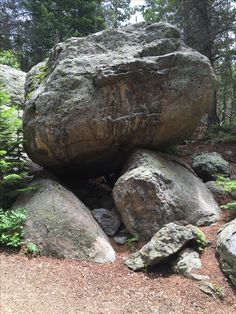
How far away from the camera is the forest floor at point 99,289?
5.69 m

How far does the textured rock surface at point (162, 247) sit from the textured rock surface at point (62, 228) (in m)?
0.69

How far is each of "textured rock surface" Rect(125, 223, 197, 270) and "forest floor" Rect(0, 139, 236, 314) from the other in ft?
0.76

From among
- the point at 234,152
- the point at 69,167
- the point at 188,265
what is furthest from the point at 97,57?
the point at 234,152

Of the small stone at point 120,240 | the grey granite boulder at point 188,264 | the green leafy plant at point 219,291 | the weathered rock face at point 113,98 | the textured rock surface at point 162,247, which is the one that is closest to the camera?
the green leafy plant at point 219,291

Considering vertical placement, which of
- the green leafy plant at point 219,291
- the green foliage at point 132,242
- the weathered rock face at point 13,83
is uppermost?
the weathered rock face at point 13,83

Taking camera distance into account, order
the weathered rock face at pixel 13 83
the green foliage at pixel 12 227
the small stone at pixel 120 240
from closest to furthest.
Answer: the green foliage at pixel 12 227 < the small stone at pixel 120 240 < the weathered rock face at pixel 13 83

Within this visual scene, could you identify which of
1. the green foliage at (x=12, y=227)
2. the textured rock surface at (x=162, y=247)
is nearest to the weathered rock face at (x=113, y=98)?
the green foliage at (x=12, y=227)

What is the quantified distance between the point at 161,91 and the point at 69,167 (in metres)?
3.56

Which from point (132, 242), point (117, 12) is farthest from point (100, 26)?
point (132, 242)

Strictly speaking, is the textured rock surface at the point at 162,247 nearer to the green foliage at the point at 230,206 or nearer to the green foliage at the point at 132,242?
the green foliage at the point at 132,242

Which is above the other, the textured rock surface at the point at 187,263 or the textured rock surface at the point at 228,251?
the textured rock surface at the point at 228,251

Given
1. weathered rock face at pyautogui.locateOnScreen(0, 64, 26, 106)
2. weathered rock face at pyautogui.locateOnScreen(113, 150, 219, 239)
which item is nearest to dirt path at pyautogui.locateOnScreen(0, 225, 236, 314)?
weathered rock face at pyautogui.locateOnScreen(113, 150, 219, 239)

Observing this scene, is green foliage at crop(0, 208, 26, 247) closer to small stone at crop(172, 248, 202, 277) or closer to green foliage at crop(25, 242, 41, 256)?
green foliage at crop(25, 242, 41, 256)

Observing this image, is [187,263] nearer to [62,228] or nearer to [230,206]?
[230,206]
